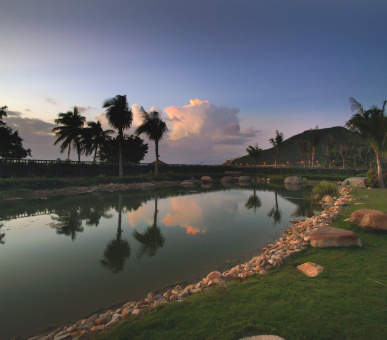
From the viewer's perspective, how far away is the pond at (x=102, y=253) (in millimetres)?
4684

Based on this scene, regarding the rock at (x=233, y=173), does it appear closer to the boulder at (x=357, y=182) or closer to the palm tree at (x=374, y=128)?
the boulder at (x=357, y=182)

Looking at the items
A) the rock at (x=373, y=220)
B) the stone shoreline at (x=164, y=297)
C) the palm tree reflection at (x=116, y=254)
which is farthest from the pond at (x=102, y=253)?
the rock at (x=373, y=220)

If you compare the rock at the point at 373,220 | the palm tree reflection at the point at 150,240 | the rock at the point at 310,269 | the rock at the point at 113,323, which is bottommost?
the palm tree reflection at the point at 150,240

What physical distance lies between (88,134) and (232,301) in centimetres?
3452

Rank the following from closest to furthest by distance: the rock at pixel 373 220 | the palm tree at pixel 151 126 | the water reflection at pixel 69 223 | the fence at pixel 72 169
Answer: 1. the rock at pixel 373 220
2. the water reflection at pixel 69 223
3. the fence at pixel 72 169
4. the palm tree at pixel 151 126

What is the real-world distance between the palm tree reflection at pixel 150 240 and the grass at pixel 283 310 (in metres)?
3.98

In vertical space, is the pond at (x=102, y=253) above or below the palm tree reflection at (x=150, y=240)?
above

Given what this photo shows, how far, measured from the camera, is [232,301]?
365 cm

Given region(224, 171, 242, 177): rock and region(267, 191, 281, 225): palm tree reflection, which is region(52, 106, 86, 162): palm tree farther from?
region(224, 171, 242, 177): rock

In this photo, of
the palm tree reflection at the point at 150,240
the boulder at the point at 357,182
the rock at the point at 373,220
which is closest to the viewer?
the rock at the point at 373,220

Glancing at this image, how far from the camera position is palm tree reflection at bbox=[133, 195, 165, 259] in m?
7.68

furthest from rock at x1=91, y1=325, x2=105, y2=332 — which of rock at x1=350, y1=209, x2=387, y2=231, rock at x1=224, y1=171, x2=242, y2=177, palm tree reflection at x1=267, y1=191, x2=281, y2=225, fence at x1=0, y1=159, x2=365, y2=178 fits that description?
rock at x1=224, y1=171, x2=242, y2=177

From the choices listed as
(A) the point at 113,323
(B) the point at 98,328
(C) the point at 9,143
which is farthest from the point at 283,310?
(C) the point at 9,143

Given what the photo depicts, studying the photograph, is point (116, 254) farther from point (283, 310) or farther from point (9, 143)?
point (9, 143)
